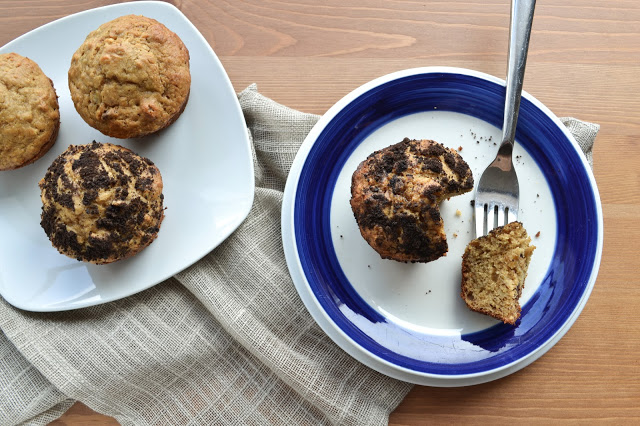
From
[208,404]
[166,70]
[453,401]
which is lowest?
[208,404]

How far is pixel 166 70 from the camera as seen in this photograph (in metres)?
2.53

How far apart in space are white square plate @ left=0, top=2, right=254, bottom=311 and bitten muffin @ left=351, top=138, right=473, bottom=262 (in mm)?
686

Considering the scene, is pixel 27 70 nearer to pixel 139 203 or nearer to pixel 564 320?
pixel 139 203

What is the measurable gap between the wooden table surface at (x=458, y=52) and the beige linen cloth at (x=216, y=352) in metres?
0.21

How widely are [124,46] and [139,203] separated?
0.79 meters

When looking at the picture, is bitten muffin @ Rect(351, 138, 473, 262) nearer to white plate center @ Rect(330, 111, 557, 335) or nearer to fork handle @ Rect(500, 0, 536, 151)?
white plate center @ Rect(330, 111, 557, 335)

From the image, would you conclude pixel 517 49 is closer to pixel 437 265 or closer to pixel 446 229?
pixel 446 229

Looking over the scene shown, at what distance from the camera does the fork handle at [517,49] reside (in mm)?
2523

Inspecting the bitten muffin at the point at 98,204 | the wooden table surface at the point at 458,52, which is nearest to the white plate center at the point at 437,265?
the wooden table surface at the point at 458,52

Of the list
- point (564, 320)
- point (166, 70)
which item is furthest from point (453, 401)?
point (166, 70)

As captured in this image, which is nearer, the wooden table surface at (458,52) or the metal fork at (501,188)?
the metal fork at (501,188)

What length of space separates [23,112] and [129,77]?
0.59 metres

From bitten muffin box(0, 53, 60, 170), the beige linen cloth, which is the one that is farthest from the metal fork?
bitten muffin box(0, 53, 60, 170)

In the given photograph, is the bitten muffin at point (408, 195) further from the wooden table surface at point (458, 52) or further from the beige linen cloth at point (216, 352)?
the wooden table surface at point (458, 52)
